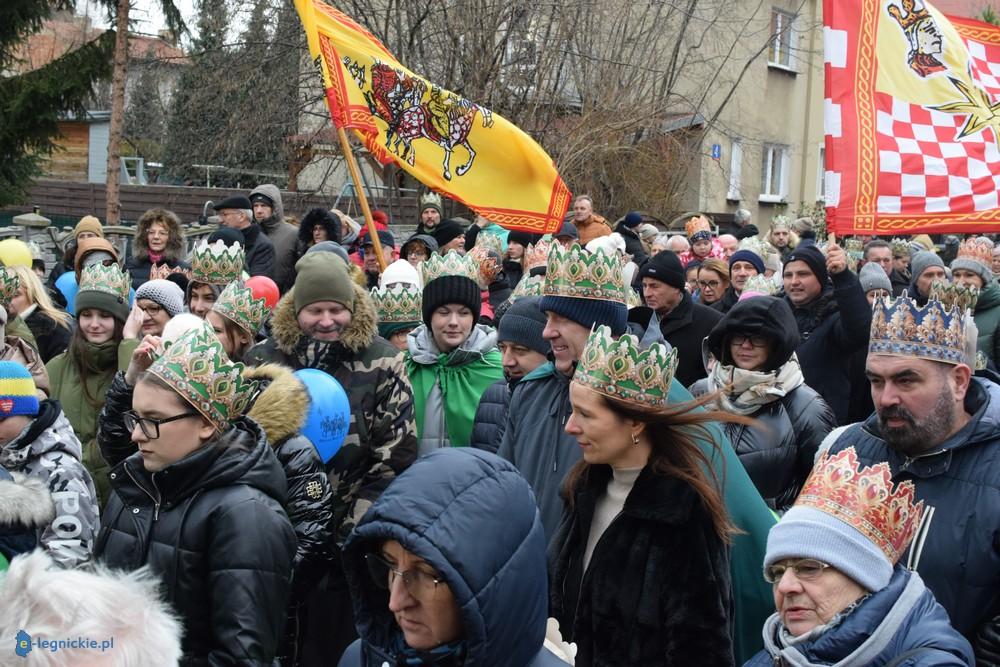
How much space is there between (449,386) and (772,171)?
980 inches

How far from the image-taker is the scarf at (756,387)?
16.3 ft

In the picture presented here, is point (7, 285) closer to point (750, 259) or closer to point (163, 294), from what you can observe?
point (163, 294)

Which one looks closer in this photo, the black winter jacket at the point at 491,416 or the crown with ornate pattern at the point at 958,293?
the black winter jacket at the point at 491,416

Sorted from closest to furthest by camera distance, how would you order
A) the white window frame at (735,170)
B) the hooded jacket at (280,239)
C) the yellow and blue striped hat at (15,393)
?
the yellow and blue striped hat at (15,393) < the hooded jacket at (280,239) < the white window frame at (735,170)

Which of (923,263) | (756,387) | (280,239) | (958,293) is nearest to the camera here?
(756,387)

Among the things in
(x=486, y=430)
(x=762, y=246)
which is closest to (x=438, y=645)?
(x=486, y=430)

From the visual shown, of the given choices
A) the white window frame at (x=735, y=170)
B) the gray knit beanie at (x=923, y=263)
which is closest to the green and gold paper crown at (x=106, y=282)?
the gray knit beanie at (x=923, y=263)

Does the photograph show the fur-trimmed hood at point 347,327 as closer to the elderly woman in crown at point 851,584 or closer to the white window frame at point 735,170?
the elderly woman in crown at point 851,584

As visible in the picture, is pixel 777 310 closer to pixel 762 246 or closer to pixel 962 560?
pixel 962 560

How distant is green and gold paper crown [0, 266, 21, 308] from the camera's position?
685 cm

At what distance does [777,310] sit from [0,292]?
15.3 ft

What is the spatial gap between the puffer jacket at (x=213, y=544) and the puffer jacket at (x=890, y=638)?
141cm

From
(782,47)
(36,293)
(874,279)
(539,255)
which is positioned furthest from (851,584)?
(782,47)

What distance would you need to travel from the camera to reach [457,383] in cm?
584
